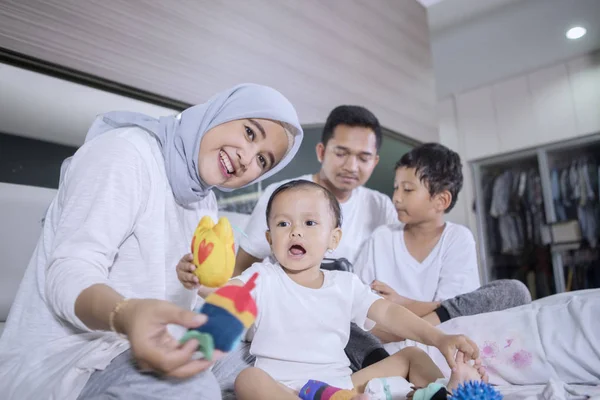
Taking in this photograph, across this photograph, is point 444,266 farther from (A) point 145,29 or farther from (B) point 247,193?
(A) point 145,29

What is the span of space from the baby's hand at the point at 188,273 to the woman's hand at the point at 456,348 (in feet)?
1.64

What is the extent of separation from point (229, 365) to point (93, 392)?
44 cm

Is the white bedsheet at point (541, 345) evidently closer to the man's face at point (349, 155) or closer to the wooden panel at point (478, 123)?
the man's face at point (349, 155)

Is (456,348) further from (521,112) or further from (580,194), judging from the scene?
(521,112)

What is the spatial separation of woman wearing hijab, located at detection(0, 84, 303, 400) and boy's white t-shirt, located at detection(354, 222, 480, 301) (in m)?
0.65

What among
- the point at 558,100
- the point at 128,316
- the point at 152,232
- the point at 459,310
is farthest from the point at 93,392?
the point at 558,100

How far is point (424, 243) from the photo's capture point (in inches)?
66.2

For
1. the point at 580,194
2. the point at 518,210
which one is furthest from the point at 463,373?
the point at 518,210

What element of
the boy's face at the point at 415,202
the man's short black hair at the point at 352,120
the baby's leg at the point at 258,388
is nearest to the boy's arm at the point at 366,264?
the boy's face at the point at 415,202

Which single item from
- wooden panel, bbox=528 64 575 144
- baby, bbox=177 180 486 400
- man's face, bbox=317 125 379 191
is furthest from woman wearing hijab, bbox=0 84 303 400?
wooden panel, bbox=528 64 575 144

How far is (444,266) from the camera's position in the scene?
1575 millimetres

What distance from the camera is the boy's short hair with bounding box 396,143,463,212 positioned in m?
1.68

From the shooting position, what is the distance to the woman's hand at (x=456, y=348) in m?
0.87

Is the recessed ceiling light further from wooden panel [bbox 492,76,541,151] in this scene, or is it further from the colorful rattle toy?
the colorful rattle toy
